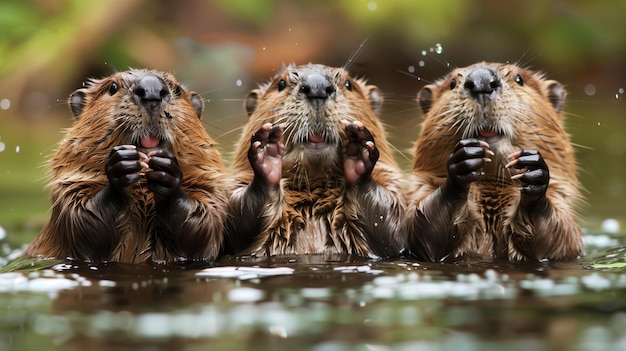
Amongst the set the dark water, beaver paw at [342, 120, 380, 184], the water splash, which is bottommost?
the dark water

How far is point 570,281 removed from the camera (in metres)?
4.39

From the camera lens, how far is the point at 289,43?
50.9 feet

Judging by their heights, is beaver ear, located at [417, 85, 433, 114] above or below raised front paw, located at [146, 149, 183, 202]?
above

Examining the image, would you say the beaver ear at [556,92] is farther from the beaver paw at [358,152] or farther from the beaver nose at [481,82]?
the beaver paw at [358,152]

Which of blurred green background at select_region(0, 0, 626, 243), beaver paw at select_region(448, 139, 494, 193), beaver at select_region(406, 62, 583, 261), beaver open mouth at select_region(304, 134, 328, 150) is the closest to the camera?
beaver paw at select_region(448, 139, 494, 193)

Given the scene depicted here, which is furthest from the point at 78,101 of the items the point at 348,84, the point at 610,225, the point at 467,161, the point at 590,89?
the point at 590,89

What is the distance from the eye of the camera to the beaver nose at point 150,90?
5020 millimetres

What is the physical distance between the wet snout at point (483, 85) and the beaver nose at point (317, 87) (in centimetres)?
73

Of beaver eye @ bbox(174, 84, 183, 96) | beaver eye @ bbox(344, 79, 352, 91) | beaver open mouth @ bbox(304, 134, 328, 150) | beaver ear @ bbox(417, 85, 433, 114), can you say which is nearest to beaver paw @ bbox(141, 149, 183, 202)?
beaver eye @ bbox(174, 84, 183, 96)

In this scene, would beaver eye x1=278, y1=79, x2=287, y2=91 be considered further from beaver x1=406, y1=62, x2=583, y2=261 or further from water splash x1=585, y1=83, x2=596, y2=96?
water splash x1=585, y1=83, x2=596, y2=96

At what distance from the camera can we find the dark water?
11.0 ft

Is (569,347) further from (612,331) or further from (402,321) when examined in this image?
(402,321)

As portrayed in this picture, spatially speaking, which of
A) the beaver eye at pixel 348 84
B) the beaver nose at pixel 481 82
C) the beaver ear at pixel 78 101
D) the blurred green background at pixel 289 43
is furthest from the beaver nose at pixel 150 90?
the blurred green background at pixel 289 43

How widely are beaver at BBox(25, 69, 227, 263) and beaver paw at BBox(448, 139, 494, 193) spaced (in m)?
1.23
